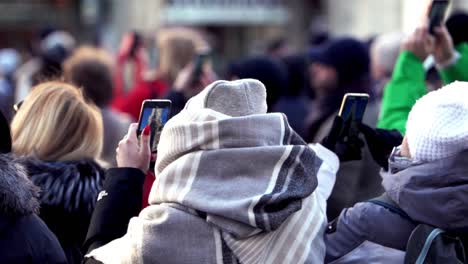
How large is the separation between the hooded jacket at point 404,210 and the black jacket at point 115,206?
25.2 inches

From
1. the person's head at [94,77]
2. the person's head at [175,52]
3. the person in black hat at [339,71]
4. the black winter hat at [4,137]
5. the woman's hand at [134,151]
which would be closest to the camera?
the black winter hat at [4,137]

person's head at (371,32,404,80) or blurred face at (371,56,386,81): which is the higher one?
person's head at (371,32,404,80)

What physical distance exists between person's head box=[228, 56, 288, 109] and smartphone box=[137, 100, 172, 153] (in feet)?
9.03

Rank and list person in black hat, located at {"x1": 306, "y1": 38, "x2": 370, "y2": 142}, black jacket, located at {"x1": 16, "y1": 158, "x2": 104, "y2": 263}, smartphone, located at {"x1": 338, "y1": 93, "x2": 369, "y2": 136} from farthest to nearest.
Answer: person in black hat, located at {"x1": 306, "y1": 38, "x2": 370, "y2": 142}
black jacket, located at {"x1": 16, "y1": 158, "x2": 104, "y2": 263}
smartphone, located at {"x1": 338, "y1": 93, "x2": 369, "y2": 136}

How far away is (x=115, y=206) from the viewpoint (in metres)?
3.14

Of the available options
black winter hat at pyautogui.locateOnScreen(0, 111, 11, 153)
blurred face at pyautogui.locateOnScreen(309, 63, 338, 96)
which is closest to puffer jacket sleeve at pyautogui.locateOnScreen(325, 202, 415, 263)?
black winter hat at pyautogui.locateOnScreen(0, 111, 11, 153)

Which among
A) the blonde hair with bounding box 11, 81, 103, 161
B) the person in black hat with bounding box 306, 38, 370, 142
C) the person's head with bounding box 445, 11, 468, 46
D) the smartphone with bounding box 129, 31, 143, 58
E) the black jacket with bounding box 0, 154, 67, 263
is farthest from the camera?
Answer: the smartphone with bounding box 129, 31, 143, 58

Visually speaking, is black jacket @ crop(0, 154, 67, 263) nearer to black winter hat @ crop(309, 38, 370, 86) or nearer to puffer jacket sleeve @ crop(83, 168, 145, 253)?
puffer jacket sleeve @ crop(83, 168, 145, 253)

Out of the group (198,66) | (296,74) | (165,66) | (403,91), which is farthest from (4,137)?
(296,74)

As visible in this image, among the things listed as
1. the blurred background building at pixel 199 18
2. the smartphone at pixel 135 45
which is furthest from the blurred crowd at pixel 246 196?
the blurred background building at pixel 199 18

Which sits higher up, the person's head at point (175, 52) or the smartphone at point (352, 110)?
the smartphone at point (352, 110)

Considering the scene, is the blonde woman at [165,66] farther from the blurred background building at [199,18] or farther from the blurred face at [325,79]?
the blurred background building at [199,18]

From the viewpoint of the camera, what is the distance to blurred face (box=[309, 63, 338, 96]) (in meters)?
5.88

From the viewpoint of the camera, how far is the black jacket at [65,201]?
3.63 m
